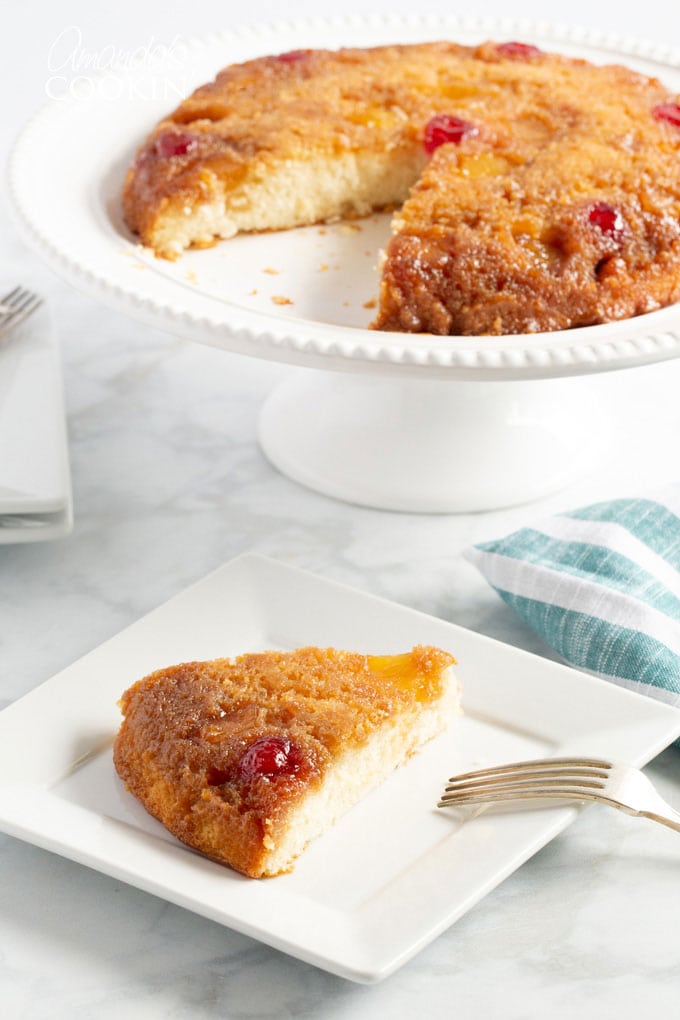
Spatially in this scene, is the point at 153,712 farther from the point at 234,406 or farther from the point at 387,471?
the point at 234,406

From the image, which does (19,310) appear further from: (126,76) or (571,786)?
(571,786)

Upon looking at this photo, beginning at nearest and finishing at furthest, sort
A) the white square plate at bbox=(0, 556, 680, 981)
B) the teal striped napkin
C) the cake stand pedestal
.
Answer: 1. the white square plate at bbox=(0, 556, 680, 981)
2. the teal striped napkin
3. the cake stand pedestal

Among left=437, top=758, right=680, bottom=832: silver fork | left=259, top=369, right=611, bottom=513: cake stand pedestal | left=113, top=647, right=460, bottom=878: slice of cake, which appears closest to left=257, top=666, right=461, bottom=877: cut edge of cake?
left=113, top=647, right=460, bottom=878: slice of cake

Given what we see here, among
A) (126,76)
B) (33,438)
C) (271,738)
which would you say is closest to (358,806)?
(271,738)

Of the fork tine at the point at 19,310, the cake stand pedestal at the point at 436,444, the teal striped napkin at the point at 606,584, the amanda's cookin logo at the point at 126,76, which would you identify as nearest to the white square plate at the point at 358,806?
the teal striped napkin at the point at 606,584

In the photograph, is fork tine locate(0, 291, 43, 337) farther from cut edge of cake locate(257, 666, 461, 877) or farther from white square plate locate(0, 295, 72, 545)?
cut edge of cake locate(257, 666, 461, 877)

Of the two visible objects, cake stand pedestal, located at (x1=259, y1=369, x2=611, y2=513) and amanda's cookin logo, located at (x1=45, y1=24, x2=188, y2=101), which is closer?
cake stand pedestal, located at (x1=259, y1=369, x2=611, y2=513)

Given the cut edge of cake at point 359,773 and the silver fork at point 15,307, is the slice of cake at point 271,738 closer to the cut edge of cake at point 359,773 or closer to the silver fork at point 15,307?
the cut edge of cake at point 359,773
